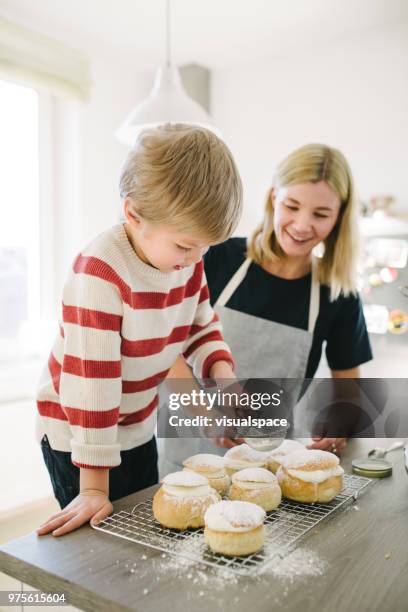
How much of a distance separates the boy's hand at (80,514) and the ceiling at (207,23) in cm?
198

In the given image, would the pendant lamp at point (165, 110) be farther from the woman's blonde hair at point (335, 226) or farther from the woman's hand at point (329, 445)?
the woman's hand at point (329, 445)

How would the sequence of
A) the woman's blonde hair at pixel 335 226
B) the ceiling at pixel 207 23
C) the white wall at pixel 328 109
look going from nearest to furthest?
1. the woman's blonde hair at pixel 335 226
2. the ceiling at pixel 207 23
3. the white wall at pixel 328 109

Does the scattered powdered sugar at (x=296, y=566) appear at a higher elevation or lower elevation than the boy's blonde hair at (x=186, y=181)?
lower

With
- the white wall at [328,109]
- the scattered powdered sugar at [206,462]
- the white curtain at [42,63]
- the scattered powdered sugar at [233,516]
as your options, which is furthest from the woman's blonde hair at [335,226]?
the white curtain at [42,63]

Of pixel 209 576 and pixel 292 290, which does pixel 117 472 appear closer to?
pixel 209 576

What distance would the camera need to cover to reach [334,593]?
563 millimetres

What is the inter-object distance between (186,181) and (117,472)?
0.48m

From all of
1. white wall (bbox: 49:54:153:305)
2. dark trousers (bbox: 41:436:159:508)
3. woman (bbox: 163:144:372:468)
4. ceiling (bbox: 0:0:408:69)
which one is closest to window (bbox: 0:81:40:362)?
white wall (bbox: 49:54:153:305)

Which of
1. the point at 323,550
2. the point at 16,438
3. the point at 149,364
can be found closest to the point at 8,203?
the point at 16,438

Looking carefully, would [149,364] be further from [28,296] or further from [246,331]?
[28,296]

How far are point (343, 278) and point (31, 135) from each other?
1849mm

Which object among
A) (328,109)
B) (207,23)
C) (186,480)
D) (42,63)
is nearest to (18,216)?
(42,63)

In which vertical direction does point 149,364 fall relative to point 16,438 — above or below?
above

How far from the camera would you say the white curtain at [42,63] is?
2271mm
